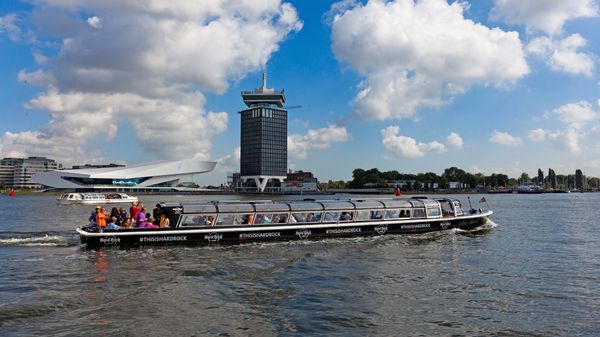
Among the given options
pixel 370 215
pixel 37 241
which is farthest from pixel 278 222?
pixel 37 241

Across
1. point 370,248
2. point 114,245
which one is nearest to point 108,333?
point 114,245

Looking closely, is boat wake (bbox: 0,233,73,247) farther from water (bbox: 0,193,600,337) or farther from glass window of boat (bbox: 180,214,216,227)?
glass window of boat (bbox: 180,214,216,227)

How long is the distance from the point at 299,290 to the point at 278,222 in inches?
491

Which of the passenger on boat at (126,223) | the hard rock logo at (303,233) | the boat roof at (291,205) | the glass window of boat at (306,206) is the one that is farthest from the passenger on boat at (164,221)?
the hard rock logo at (303,233)

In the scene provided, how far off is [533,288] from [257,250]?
13888mm

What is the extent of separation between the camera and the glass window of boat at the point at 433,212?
112ft

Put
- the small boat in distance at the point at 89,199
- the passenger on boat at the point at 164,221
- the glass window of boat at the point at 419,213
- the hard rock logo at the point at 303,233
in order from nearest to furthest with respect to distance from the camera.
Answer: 1. the passenger on boat at the point at 164,221
2. the hard rock logo at the point at 303,233
3. the glass window of boat at the point at 419,213
4. the small boat in distance at the point at 89,199

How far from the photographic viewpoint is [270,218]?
29.2 meters

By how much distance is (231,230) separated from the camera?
27.6m

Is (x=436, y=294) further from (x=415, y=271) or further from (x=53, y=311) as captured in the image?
(x=53, y=311)

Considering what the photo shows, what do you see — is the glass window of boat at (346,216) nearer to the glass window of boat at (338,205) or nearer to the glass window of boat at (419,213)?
the glass window of boat at (338,205)

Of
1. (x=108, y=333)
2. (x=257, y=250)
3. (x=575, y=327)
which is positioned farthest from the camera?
(x=257, y=250)

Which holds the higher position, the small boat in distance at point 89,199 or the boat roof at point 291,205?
the boat roof at point 291,205

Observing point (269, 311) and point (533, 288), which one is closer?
point (269, 311)
